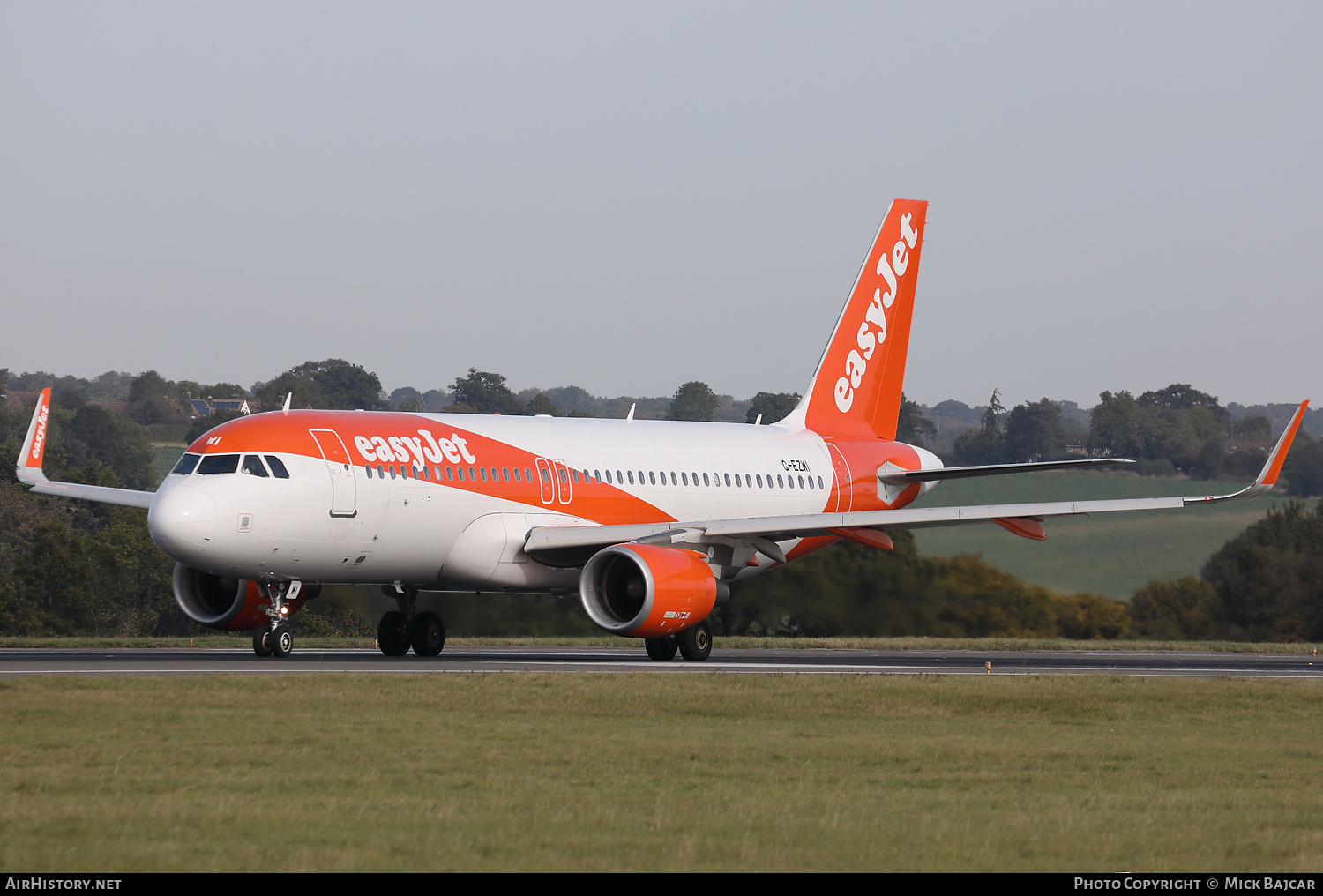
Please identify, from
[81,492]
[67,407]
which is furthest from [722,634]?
[67,407]

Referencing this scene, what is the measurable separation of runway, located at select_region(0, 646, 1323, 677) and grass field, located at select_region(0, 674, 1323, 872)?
296 centimetres

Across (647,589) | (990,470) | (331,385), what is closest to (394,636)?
(647,589)

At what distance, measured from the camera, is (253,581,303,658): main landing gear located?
25672 millimetres

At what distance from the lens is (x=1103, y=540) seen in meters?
41.8

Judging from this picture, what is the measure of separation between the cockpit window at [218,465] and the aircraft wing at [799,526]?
18.0ft

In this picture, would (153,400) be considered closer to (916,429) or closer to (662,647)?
(916,429)

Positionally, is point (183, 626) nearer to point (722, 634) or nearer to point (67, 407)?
point (722, 634)

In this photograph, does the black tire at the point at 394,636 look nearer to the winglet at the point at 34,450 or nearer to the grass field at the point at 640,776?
the winglet at the point at 34,450

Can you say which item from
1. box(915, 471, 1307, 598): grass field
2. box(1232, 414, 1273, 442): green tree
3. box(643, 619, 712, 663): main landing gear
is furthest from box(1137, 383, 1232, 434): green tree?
box(643, 619, 712, 663): main landing gear

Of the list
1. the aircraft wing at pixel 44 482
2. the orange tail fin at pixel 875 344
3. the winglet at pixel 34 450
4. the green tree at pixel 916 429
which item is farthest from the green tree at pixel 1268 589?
the green tree at pixel 916 429

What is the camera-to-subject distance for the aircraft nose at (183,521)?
24.0m

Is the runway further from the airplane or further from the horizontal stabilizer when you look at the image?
the horizontal stabilizer

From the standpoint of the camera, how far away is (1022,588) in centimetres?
4078
